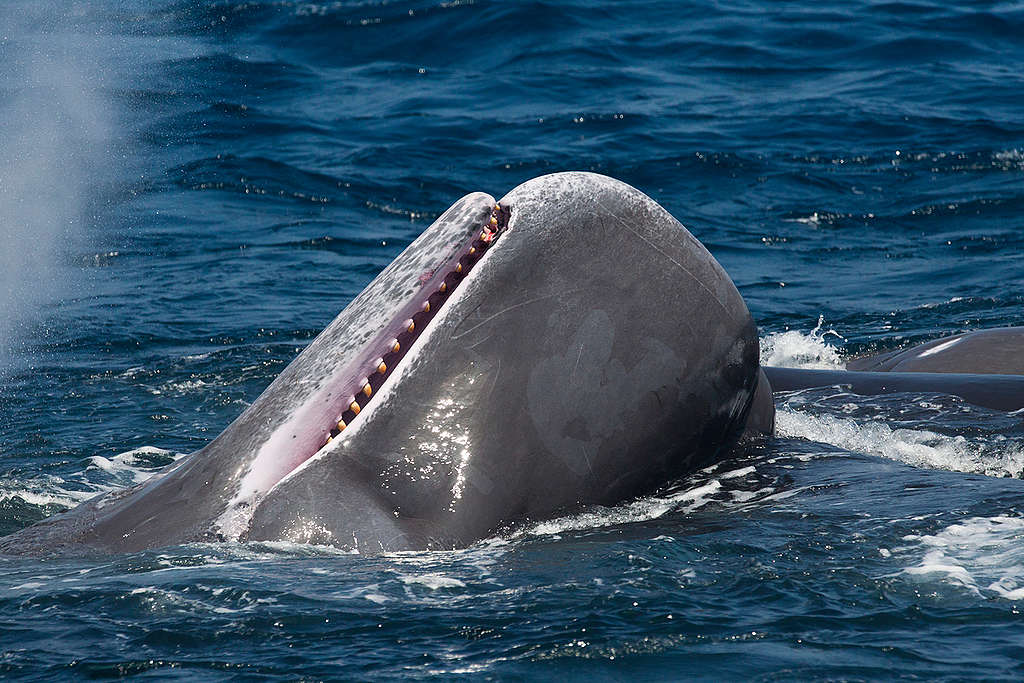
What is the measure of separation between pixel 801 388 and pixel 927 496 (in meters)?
3.44

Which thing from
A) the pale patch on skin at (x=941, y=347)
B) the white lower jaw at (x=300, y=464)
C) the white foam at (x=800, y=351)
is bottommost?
the white foam at (x=800, y=351)

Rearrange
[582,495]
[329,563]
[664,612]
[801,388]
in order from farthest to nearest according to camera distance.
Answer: [801,388] → [582,495] → [329,563] → [664,612]

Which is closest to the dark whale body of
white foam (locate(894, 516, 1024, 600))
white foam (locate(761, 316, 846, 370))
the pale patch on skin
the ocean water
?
the pale patch on skin

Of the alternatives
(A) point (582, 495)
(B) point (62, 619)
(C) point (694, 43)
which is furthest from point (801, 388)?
(C) point (694, 43)

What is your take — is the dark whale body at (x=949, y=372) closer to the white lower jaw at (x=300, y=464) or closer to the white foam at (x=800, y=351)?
the white foam at (x=800, y=351)

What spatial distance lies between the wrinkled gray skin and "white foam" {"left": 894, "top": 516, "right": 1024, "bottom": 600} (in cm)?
121

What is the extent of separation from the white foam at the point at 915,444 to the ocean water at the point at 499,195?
3 centimetres

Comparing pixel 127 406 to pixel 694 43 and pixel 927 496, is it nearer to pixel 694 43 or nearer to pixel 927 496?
pixel 927 496

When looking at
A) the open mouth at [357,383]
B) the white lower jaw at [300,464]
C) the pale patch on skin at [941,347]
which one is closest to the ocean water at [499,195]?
the white lower jaw at [300,464]

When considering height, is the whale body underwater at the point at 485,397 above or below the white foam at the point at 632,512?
above

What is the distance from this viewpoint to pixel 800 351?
42.4 feet

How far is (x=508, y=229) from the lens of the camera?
6.27 meters

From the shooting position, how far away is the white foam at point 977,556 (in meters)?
5.42

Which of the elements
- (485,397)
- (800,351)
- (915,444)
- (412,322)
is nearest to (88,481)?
(412,322)
